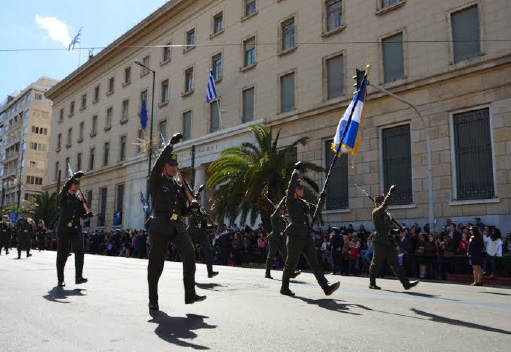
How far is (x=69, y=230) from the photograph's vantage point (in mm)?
9359

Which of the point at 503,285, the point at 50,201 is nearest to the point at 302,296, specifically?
the point at 503,285

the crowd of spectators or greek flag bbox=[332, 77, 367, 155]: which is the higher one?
greek flag bbox=[332, 77, 367, 155]

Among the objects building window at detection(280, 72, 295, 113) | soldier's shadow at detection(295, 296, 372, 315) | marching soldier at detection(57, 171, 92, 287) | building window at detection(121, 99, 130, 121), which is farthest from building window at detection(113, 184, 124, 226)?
soldier's shadow at detection(295, 296, 372, 315)

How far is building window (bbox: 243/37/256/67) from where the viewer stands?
3134cm

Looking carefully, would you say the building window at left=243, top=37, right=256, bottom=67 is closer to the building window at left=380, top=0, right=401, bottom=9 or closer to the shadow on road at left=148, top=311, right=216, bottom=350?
the building window at left=380, top=0, right=401, bottom=9

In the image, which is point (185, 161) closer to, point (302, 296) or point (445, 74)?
point (445, 74)

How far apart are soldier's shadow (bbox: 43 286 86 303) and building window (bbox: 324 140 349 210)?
17.4 meters

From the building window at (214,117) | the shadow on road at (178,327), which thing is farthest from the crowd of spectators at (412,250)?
the building window at (214,117)

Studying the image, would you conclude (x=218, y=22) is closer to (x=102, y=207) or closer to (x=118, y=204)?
(x=118, y=204)

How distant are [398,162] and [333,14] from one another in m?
9.29

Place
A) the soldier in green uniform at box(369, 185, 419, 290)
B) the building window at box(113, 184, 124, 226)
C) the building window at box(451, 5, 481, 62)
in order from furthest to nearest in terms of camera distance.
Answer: the building window at box(113, 184, 124, 226)
the building window at box(451, 5, 481, 62)
the soldier in green uniform at box(369, 185, 419, 290)

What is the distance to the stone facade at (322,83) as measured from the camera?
1989cm

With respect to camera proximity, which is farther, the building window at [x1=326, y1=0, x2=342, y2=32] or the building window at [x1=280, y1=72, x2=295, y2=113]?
the building window at [x1=280, y1=72, x2=295, y2=113]

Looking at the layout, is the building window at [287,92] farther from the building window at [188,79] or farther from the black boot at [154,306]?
the black boot at [154,306]
